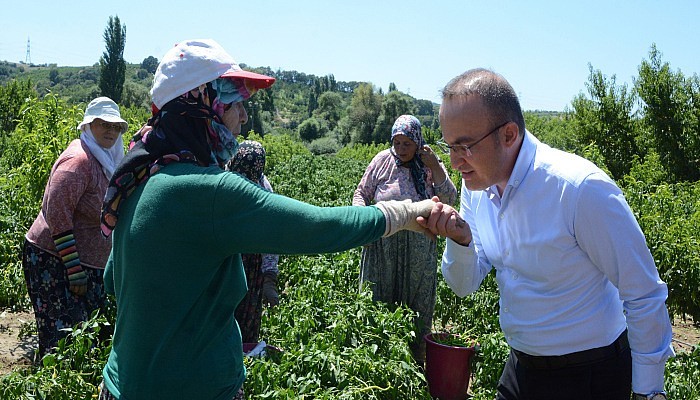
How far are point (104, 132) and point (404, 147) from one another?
7.12 ft

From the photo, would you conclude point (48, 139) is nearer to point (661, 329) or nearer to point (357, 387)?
point (357, 387)

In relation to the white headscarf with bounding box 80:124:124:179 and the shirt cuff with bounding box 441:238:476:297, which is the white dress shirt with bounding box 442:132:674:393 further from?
the white headscarf with bounding box 80:124:124:179

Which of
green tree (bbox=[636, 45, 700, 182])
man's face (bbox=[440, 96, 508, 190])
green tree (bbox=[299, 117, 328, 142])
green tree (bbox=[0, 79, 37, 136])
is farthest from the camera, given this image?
green tree (bbox=[299, 117, 328, 142])

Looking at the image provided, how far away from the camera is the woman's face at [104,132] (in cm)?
431

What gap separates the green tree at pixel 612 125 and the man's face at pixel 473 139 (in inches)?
769

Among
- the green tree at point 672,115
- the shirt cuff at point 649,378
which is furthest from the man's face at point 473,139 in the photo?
the green tree at point 672,115

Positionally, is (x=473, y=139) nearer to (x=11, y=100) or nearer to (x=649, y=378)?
(x=649, y=378)

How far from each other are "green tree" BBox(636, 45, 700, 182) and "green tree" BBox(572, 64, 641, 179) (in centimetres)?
168

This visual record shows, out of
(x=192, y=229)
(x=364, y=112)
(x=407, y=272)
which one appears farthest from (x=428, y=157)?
(x=364, y=112)

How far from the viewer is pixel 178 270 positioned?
1705 mm

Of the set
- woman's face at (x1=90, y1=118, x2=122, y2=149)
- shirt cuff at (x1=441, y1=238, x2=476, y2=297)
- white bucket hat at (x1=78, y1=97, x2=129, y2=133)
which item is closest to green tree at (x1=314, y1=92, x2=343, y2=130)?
white bucket hat at (x1=78, y1=97, x2=129, y2=133)

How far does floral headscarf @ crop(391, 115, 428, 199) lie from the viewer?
16.4ft

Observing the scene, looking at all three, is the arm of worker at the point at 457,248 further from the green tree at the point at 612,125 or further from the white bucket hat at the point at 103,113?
the green tree at the point at 612,125

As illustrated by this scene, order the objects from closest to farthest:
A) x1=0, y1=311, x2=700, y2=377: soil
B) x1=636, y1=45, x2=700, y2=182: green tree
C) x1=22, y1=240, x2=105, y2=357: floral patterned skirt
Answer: x1=22, y1=240, x2=105, y2=357: floral patterned skirt < x1=0, y1=311, x2=700, y2=377: soil < x1=636, y1=45, x2=700, y2=182: green tree
